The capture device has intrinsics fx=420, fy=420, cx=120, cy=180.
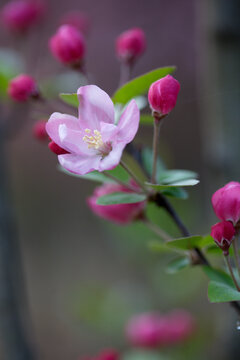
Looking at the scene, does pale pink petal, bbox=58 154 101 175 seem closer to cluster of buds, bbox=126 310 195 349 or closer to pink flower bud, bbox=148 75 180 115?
pink flower bud, bbox=148 75 180 115

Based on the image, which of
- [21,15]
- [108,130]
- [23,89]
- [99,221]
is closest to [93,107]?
[108,130]

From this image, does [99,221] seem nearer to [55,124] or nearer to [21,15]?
[21,15]

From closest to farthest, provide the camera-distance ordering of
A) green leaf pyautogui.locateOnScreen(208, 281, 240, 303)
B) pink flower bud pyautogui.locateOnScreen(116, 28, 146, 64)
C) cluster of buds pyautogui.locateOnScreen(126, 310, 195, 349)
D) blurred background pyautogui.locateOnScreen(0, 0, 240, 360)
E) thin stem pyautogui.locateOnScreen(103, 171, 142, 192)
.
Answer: green leaf pyautogui.locateOnScreen(208, 281, 240, 303)
thin stem pyautogui.locateOnScreen(103, 171, 142, 192)
pink flower bud pyautogui.locateOnScreen(116, 28, 146, 64)
cluster of buds pyautogui.locateOnScreen(126, 310, 195, 349)
blurred background pyautogui.locateOnScreen(0, 0, 240, 360)

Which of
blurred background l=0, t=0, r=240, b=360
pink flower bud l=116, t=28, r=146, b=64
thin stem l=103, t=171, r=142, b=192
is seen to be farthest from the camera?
blurred background l=0, t=0, r=240, b=360

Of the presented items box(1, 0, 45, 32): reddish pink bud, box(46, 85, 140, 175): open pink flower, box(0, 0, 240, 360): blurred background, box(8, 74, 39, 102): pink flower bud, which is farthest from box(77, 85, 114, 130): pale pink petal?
box(0, 0, 240, 360): blurred background

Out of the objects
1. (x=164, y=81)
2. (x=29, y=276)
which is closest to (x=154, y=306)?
(x=29, y=276)

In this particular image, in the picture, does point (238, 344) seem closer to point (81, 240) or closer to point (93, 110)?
point (93, 110)
